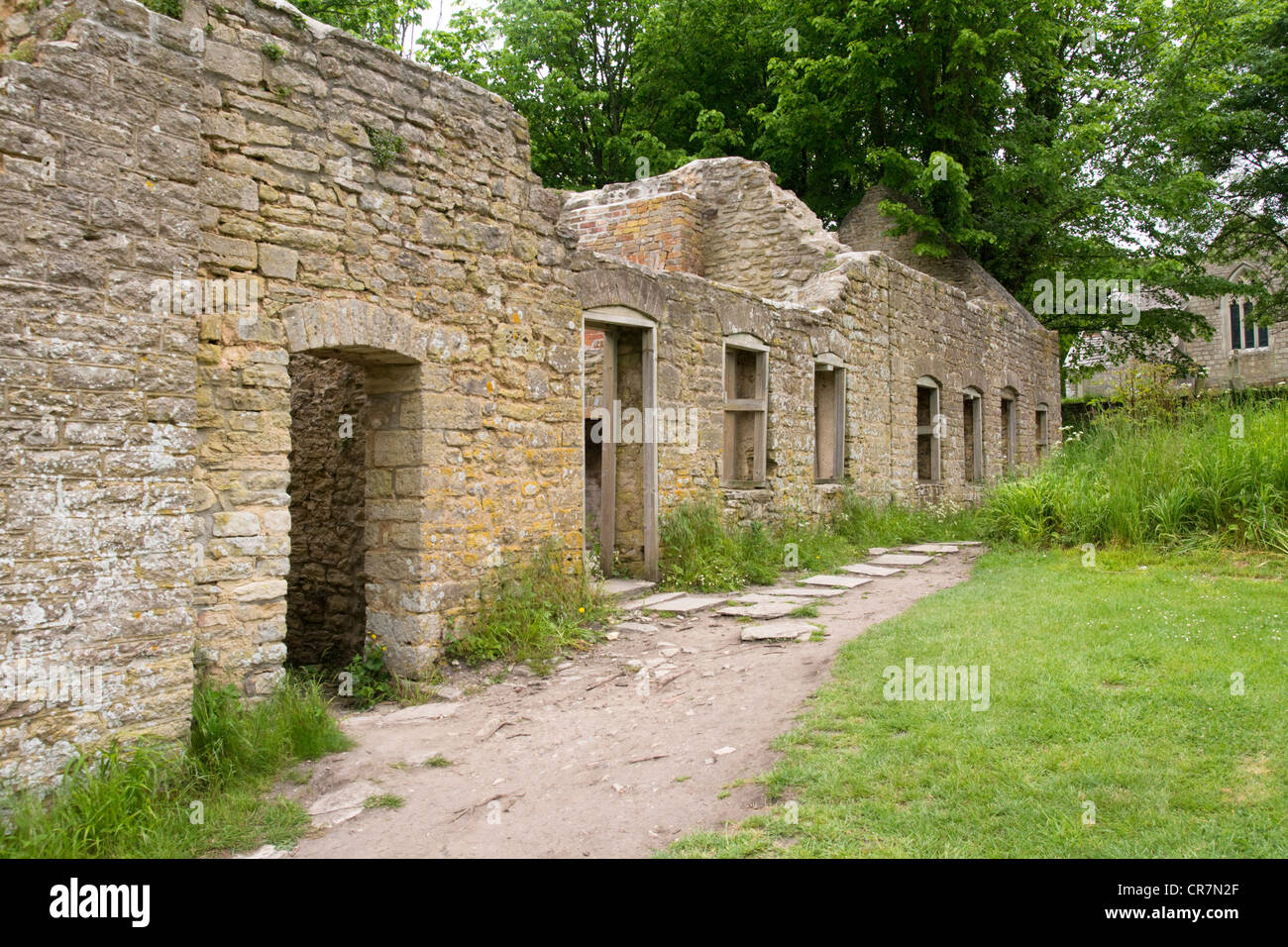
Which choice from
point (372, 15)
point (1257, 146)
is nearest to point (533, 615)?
point (372, 15)

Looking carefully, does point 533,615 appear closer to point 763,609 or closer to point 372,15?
point 763,609

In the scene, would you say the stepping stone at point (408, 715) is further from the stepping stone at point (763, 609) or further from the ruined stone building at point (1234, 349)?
the ruined stone building at point (1234, 349)

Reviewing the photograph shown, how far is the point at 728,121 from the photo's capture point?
2233cm

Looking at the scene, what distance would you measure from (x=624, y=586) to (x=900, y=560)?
4.05m

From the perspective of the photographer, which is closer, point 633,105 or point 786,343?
point 786,343

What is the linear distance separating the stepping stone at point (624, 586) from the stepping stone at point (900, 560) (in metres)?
3.36

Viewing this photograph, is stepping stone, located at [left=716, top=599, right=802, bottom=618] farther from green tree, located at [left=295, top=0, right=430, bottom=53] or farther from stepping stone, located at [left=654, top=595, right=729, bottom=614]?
green tree, located at [left=295, top=0, right=430, bottom=53]

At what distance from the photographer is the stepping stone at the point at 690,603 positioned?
321 inches

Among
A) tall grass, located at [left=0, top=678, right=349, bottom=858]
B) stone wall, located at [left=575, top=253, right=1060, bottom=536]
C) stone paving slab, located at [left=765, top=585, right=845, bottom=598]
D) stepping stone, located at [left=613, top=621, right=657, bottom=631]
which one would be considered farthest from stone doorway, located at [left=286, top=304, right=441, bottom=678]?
stone paving slab, located at [left=765, top=585, right=845, bottom=598]

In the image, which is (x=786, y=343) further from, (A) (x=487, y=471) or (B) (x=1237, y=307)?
(B) (x=1237, y=307)

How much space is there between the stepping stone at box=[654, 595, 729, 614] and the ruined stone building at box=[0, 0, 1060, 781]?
817 mm

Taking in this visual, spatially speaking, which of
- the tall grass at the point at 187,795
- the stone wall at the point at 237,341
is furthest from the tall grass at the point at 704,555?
the tall grass at the point at 187,795

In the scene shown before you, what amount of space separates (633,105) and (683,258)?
11.6m
